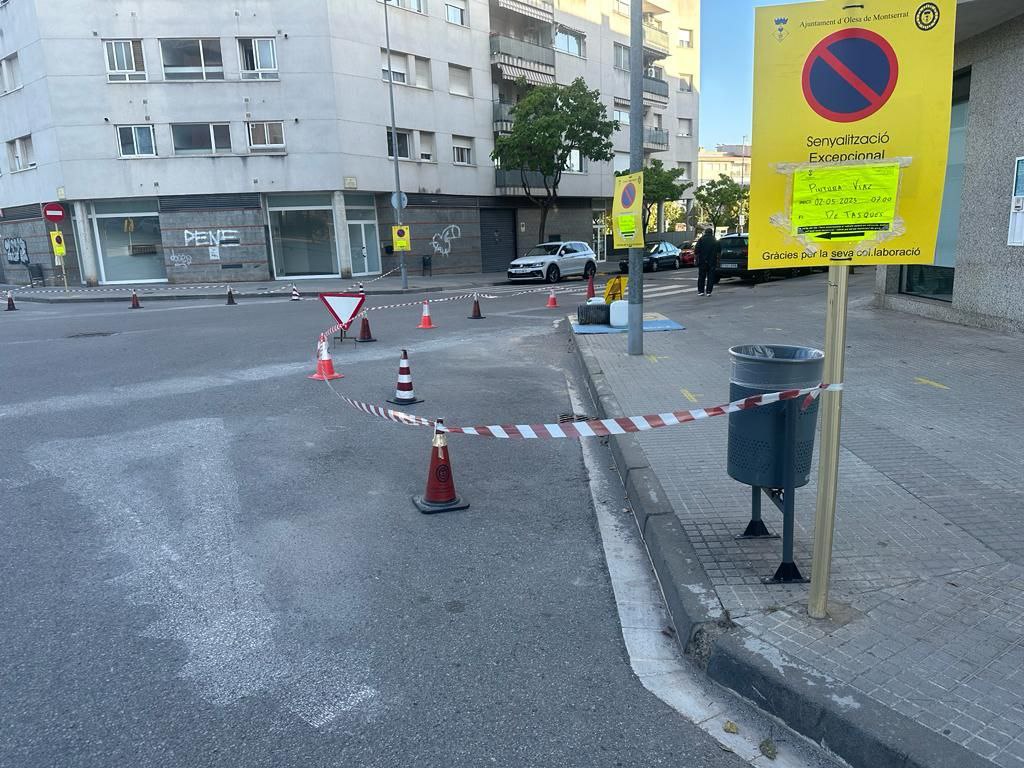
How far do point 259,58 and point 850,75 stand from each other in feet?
103

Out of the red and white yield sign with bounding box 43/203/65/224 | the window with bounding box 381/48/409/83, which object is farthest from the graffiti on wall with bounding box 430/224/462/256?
the red and white yield sign with bounding box 43/203/65/224

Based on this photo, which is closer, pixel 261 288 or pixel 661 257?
pixel 261 288

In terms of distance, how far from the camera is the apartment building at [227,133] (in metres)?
28.9

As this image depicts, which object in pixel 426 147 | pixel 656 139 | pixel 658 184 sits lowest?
pixel 658 184

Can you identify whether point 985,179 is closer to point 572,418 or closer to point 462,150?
point 572,418

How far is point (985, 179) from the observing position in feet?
38.4

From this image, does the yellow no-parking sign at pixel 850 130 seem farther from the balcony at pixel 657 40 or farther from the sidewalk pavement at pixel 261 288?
the balcony at pixel 657 40

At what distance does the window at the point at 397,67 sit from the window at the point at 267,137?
5392 millimetres

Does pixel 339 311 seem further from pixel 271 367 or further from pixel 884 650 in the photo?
pixel 884 650

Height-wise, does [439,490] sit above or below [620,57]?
below

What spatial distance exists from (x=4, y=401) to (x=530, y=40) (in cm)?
3765

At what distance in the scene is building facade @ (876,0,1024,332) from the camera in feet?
35.6

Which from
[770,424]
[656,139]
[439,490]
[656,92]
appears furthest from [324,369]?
[656,92]

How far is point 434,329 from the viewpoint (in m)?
15.0
